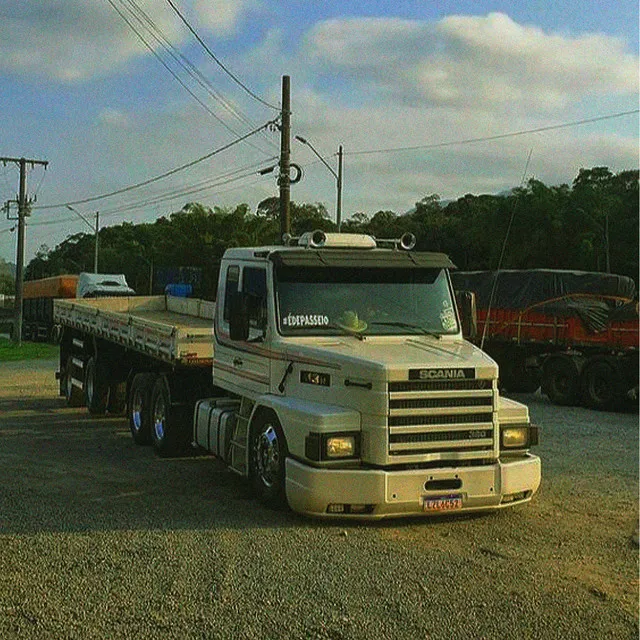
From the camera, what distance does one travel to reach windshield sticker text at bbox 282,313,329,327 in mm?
9531

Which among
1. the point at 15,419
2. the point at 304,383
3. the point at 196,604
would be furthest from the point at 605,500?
the point at 15,419

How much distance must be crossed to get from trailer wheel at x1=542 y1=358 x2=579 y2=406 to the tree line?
2.68m

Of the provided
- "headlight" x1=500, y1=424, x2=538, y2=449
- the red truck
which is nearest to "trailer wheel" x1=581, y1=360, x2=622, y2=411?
the red truck

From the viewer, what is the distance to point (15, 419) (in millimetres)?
16484

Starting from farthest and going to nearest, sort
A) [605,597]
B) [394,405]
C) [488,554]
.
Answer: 1. [394,405]
2. [488,554]
3. [605,597]

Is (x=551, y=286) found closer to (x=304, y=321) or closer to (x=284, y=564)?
(x=304, y=321)

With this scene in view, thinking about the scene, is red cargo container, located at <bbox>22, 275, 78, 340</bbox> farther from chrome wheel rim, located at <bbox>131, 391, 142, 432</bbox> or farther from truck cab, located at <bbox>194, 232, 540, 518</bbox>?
truck cab, located at <bbox>194, 232, 540, 518</bbox>

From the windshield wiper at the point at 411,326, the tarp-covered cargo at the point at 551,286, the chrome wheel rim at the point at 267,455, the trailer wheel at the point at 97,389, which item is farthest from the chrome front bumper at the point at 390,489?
the tarp-covered cargo at the point at 551,286

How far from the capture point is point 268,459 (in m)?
9.30

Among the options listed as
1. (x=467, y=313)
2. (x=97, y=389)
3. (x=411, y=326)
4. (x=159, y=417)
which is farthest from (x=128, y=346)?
(x=467, y=313)

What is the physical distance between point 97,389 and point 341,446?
927 centimetres

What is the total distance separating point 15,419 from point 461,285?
42.1 ft

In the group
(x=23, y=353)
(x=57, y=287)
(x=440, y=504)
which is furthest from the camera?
(x=57, y=287)

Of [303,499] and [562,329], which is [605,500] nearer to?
[303,499]
